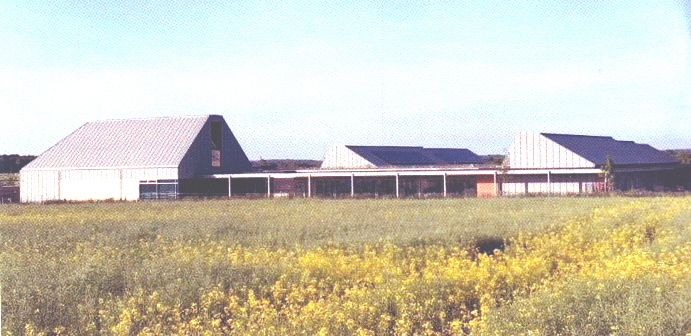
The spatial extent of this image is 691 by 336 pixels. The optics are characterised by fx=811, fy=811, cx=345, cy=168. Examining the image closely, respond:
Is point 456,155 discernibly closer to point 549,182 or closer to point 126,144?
point 126,144

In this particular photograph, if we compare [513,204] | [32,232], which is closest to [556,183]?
[513,204]

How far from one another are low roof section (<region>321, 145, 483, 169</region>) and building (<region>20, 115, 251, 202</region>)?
8.37 meters

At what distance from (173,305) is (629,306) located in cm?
599

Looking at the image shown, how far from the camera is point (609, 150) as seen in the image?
179 feet

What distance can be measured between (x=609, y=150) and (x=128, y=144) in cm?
3348

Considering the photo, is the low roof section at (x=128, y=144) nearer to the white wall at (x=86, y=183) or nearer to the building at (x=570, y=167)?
the white wall at (x=86, y=183)

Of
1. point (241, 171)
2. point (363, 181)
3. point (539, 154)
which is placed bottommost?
point (363, 181)

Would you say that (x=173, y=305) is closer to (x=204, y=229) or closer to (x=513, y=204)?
(x=204, y=229)

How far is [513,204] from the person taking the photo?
105 ft

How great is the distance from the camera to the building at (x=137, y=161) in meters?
54.3

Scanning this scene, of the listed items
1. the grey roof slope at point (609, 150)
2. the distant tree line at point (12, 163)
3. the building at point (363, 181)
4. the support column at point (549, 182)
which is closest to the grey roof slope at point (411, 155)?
the building at point (363, 181)

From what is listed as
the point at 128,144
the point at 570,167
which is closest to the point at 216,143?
the point at 128,144

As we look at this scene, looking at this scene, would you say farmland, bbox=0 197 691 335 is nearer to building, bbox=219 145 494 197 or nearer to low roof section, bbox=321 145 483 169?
building, bbox=219 145 494 197

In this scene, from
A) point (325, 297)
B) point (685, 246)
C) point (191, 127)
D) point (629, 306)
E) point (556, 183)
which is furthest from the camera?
point (191, 127)
